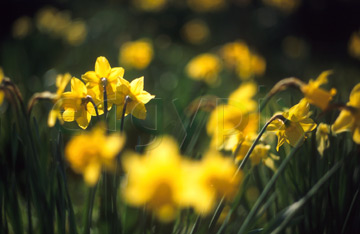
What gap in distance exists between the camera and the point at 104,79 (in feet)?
3.11

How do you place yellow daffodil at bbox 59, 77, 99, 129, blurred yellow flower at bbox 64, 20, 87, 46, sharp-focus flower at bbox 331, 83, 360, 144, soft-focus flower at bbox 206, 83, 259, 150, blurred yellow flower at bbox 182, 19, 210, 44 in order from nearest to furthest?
sharp-focus flower at bbox 331, 83, 360, 144, yellow daffodil at bbox 59, 77, 99, 129, soft-focus flower at bbox 206, 83, 259, 150, blurred yellow flower at bbox 64, 20, 87, 46, blurred yellow flower at bbox 182, 19, 210, 44

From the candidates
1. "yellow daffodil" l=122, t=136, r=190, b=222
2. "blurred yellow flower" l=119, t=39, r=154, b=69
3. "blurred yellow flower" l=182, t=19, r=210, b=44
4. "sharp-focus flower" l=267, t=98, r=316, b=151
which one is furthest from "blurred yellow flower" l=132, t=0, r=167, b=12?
"yellow daffodil" l=122, t=136, r=190, b=222

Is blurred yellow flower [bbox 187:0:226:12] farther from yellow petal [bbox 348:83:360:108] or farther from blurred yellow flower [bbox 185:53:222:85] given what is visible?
yellow petal [bbox 348:83:360:108]

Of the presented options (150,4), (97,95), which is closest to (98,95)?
(97,95)

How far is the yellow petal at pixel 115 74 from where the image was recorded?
0.96m

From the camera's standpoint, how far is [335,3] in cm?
650

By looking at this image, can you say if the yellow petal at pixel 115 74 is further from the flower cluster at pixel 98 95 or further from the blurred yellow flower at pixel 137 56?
the blurred yellow flower at pixel 137 56

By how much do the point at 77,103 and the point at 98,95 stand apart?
7 centimetres

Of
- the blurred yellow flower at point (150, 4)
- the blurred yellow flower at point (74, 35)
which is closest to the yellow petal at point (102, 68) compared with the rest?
the blurred yellow flower at point (74, 35)

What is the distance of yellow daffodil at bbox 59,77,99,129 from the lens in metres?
0.92

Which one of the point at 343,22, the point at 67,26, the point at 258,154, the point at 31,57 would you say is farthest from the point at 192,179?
the point at 343,22

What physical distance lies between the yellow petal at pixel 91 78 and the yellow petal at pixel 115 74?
0.12ft

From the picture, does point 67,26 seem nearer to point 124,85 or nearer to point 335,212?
point 124,85

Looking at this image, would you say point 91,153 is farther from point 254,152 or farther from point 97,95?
point 254,152
